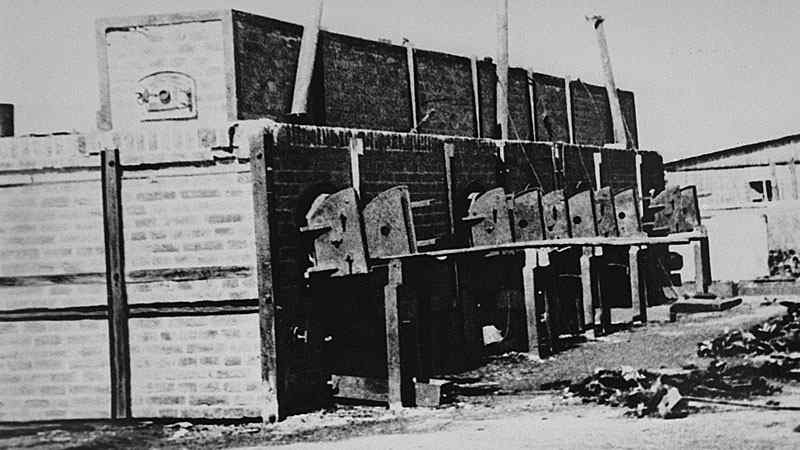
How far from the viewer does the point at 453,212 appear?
1376 cm

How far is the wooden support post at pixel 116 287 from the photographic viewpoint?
969 cm

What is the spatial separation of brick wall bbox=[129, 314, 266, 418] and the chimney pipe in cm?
531

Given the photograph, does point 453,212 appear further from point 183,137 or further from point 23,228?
point 23,228

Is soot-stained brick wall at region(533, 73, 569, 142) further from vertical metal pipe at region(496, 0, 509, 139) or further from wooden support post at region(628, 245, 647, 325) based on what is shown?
wooden support post at region(628, 245, 647, 325)

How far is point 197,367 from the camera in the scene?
31.4 ft

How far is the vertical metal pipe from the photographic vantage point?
1747cm

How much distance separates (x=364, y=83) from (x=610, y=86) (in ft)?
30.0

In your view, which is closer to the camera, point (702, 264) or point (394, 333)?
point (394, 333)

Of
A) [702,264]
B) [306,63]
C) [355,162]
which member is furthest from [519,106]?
[355,162]

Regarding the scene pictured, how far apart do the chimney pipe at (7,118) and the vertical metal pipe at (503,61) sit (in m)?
9.15

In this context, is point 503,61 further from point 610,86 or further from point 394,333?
point 394,333

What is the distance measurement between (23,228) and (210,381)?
2813mm

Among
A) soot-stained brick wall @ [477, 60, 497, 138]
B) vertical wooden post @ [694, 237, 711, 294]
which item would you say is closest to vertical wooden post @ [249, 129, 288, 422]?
vertical wooden post @ [694, 237, 711, 294]

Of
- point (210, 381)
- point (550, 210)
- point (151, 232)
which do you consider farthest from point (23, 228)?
point (550, 210)
